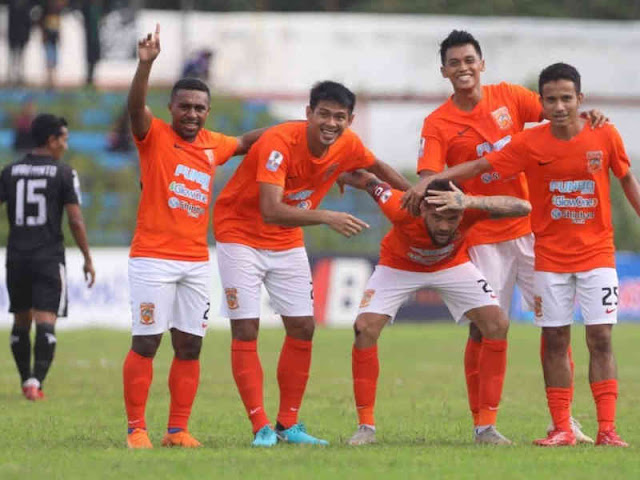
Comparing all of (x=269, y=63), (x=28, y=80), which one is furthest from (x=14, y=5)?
(x=269, y=63)

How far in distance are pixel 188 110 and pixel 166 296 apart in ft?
3.96

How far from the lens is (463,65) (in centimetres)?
988

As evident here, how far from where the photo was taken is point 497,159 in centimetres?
951

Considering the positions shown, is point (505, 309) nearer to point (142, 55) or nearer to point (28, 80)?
point (142, 55)

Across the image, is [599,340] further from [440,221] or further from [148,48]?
[148,48]

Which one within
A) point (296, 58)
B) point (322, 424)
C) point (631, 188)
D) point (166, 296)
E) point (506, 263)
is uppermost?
point (296, 58)

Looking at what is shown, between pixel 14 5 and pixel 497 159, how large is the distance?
25.9 m

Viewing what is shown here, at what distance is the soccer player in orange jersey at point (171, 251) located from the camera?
917 cm

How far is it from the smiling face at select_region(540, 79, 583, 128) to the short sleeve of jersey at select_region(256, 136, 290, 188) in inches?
67.7

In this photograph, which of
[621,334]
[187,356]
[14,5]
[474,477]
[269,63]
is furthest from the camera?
[269,63]

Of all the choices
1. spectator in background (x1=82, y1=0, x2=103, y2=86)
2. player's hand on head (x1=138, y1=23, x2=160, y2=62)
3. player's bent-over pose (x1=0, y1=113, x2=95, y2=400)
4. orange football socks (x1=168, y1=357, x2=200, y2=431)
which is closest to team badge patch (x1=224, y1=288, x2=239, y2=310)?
orange football socks (x1=168, y1=357, x2=200, y2=431)

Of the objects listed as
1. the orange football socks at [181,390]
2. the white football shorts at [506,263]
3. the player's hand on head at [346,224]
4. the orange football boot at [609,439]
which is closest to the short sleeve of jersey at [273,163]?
the player's hand on head at [346,224]

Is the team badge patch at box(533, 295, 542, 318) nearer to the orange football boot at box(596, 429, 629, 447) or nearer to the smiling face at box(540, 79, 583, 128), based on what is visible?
the orange football boot at box(596, 429, 629, 447)

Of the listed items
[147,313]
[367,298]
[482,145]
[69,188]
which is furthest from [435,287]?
[69,188]
